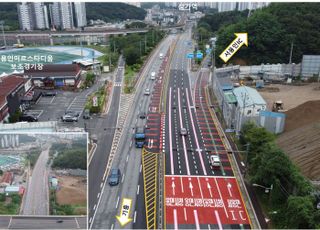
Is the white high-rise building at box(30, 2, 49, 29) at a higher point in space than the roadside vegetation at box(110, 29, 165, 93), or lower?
higher

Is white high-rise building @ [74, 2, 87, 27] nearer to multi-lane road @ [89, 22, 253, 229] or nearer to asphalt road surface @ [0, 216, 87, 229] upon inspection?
multi-lane road @ [89, 22, 253, 229]

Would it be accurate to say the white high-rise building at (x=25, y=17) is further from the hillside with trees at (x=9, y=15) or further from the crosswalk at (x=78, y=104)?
the crosswalk at (x=78, y=104)

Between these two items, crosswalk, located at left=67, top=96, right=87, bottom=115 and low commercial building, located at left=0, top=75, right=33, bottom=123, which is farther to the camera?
crosswalk, located at left=67, top=96, right=87, bottom=115

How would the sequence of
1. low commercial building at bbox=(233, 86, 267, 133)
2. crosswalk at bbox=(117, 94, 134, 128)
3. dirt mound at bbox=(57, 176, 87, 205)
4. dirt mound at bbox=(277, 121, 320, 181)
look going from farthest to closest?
crosswalk at bbox=(117, 94, 134, 128)
low commercial building at bbox=(233, 86, 267, 133)
dirt mound at bbox=(277, 121, 320, 181)
dirt mound at bbox=(57, 176, 87, 205)

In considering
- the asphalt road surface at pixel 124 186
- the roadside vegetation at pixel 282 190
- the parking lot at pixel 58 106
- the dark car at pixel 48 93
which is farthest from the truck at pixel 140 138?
the dark car at pixel 48 93

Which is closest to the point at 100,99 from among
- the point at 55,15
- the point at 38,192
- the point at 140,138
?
the point at 140,138

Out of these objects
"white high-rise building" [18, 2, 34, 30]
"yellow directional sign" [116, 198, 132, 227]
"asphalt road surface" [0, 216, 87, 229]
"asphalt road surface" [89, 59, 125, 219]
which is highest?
"white high-rise building" [18, 2, 34, 30]

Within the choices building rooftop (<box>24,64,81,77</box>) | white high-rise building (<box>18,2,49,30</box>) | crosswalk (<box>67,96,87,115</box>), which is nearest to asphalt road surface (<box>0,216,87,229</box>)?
crosswalk (<box>67,96,87,115</box>)

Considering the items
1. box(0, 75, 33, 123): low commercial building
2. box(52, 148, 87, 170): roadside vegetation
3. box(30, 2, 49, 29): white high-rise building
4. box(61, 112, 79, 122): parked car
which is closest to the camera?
box(52, 148, 87, 170): roadside vegetation
